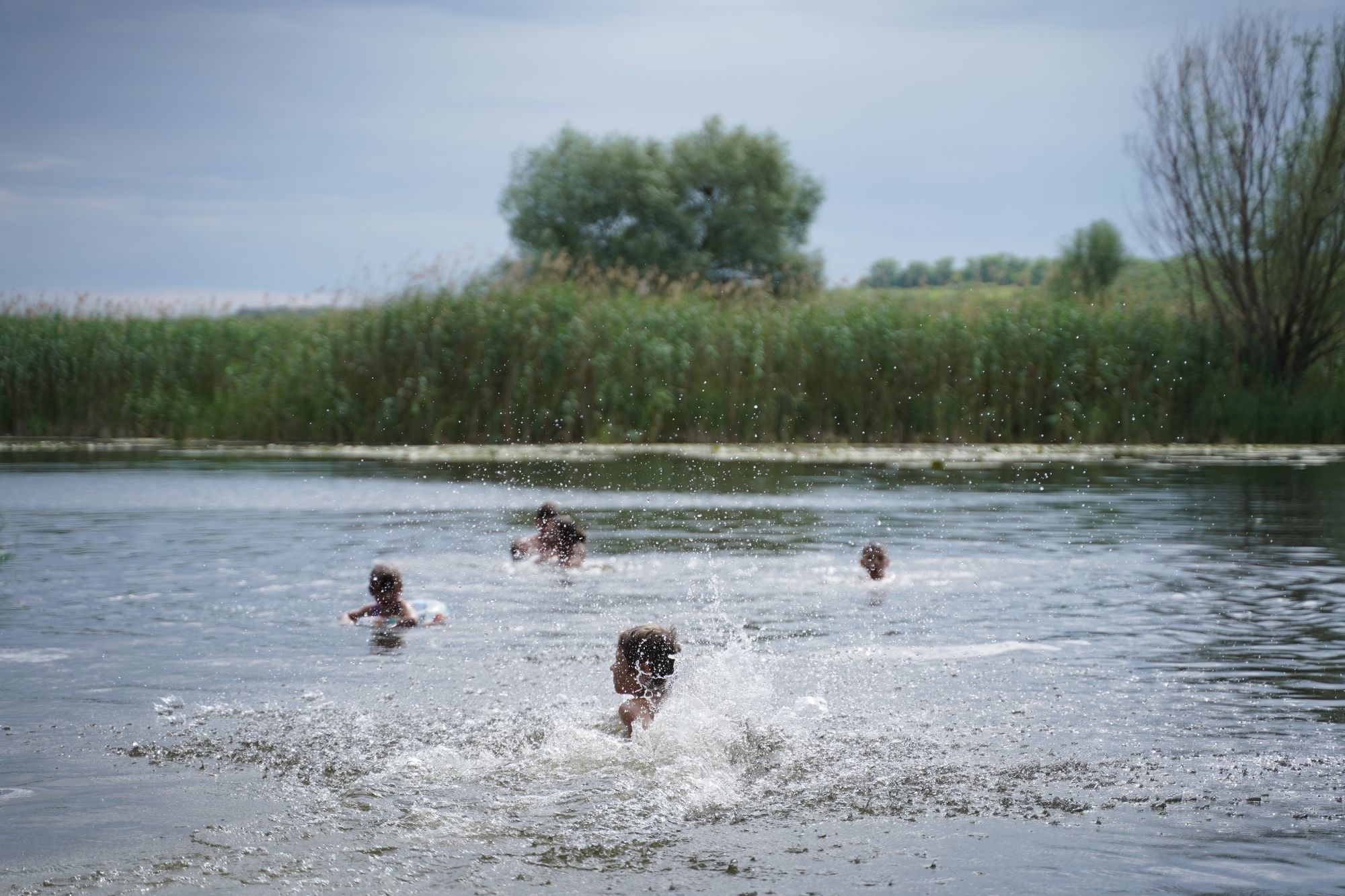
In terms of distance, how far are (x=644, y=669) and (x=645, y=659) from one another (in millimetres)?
59

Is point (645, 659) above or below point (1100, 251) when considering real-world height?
below

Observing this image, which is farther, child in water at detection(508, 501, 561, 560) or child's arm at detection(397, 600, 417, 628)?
child in water at detection(508, 501, 561, 560)

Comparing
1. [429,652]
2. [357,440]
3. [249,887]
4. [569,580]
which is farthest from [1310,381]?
[249,887]

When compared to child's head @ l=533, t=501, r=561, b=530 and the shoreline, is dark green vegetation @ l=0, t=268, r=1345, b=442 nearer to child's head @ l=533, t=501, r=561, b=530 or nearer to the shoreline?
the shoreline

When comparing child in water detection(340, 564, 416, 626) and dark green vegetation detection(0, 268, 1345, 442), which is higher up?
dark green vegetation detection(0, 268, 1345, 442)

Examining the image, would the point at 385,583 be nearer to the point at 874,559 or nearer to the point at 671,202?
the point at 874,559

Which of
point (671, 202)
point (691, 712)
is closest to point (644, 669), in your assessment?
point (691, 712)

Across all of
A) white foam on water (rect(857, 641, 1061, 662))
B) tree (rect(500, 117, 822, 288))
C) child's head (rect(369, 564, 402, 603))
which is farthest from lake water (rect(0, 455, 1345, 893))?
tree (rect(500, 117, 822, 288))

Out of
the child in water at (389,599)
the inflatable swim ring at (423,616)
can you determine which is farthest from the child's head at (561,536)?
the child in water at (389,599)

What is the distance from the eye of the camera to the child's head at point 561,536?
12617 millimetres

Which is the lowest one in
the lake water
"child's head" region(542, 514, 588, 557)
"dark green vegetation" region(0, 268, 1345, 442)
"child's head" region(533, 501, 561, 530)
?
the lake water

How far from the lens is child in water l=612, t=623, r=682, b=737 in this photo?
724cm

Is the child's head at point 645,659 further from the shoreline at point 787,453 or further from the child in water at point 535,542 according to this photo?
the shoreline at point 787,453

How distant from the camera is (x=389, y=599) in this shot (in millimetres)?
10461
